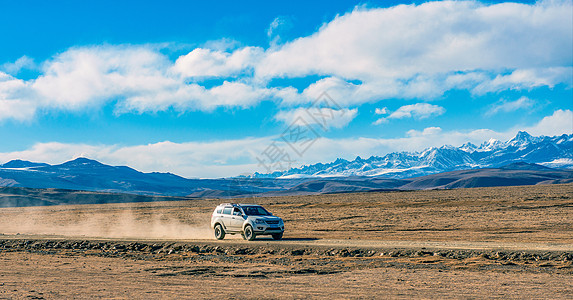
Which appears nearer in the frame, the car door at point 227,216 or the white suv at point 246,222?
the white suv at point 246,222

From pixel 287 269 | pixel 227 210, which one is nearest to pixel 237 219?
pixel 227 210

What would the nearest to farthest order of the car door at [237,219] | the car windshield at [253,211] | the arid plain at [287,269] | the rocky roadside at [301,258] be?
1. the arid plain at [287,269]
2. the rocky roadside at [301,258]
3. the car door at [237,219]
4. the car windshield at [253,211]

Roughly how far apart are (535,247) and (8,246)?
26.6m

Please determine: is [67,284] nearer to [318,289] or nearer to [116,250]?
[318,289]

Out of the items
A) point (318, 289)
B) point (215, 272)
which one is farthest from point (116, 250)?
point (318, 289)

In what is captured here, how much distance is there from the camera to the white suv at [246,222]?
90.3 feet

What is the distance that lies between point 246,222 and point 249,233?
57 cm

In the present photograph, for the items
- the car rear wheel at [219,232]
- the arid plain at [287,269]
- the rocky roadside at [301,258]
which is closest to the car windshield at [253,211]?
the car rear wheel at [219,232]

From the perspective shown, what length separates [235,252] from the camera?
961 inches

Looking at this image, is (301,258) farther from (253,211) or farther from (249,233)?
(253,211)

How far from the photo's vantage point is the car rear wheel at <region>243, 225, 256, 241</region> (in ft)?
90.3

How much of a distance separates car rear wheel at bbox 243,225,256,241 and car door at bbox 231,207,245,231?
0.44 meters

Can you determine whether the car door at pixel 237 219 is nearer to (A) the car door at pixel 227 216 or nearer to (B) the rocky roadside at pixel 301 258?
(A) the car door at pixel 227 216

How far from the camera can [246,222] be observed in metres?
27.8
